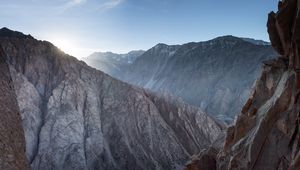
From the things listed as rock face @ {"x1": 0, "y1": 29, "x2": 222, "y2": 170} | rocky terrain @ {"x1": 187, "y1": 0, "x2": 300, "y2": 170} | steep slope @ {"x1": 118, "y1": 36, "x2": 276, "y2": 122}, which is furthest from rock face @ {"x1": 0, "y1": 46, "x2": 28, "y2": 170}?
steep slope @ {"x1": 118, "y1": 36, "x2": 276, "y2": 122}

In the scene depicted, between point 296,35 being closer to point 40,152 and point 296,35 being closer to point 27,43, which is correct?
point 40,152

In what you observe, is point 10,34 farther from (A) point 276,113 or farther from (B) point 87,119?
(A) point 276,113

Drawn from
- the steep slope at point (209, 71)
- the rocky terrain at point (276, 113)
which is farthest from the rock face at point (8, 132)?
the steep slope at point (209, 71)

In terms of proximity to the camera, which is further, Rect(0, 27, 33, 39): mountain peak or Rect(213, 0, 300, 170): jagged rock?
Rect(0, 27, 33, 39): mountain peak

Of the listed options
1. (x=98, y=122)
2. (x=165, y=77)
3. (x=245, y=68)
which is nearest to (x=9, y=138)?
(x=98, y=122)

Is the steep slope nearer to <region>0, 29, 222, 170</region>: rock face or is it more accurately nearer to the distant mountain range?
the distant mountain range

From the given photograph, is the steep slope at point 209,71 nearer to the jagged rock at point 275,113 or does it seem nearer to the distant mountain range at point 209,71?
the distant mountain range at point 209,71
